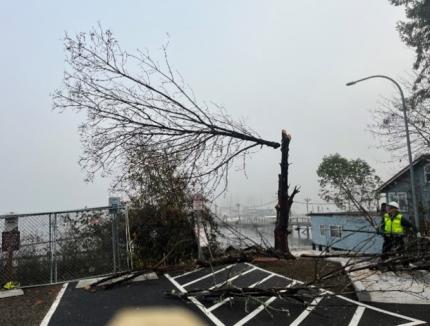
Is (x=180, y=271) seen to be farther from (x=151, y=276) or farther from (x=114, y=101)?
(x=114, y=101)

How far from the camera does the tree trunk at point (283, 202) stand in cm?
1098

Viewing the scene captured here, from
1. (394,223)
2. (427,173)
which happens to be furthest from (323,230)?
(394,223)

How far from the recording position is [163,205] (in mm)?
11758

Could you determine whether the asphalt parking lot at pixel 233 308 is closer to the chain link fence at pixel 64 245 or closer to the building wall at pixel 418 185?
the chain link fence at pixel 64 245

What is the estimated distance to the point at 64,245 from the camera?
9.55 meters

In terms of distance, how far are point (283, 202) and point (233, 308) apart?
5.13 meters

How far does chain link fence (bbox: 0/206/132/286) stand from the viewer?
8.74m

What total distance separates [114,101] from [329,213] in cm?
2492

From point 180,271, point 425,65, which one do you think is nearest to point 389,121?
point 425,65

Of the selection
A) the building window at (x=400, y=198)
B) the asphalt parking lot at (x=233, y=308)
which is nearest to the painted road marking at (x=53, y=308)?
the asphalt parking lot at (x=233, y=308)

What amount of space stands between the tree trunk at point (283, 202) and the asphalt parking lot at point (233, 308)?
3.08m

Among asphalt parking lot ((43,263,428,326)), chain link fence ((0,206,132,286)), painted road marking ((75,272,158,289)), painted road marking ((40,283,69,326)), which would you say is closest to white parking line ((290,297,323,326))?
asphalt parking lot ((43,263,428,326))

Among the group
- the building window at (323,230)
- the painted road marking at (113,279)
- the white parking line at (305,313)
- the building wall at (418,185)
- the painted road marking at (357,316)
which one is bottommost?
the building window at (323,230)

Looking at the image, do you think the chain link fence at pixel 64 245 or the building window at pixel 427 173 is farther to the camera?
the building window at pixel 427 173
